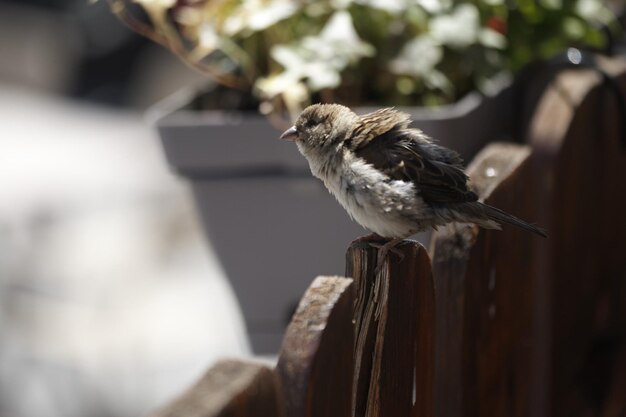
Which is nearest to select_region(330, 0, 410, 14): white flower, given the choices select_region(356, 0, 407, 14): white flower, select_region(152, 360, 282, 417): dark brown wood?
select_region(356, 0, 407, 14): white flower

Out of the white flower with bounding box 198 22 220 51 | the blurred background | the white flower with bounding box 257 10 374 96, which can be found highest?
the white flower with bounding box 198 22 220 51

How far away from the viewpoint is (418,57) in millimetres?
2533

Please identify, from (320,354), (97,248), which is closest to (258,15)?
(320,354)

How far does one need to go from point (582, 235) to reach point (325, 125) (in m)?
0.77

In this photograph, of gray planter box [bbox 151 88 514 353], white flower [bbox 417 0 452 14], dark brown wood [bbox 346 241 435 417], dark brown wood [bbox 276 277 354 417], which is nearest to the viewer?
dark brown wood [bbox 276 277 354 417]

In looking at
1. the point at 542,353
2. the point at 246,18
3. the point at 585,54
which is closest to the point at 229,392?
the point at 542,353

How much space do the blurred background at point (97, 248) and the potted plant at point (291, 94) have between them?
183 mm

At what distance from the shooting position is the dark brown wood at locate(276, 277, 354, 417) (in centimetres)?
114

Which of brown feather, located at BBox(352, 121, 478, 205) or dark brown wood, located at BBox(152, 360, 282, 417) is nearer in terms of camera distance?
dark brown wood, located at BBox(152, 360, 282, 417)

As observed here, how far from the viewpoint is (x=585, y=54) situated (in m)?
2.78

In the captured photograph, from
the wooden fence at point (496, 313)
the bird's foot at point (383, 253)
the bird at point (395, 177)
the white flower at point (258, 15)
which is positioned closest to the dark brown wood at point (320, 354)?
the wooden fence at point (496, 313)

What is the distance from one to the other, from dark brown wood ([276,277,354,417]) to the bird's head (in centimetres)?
59

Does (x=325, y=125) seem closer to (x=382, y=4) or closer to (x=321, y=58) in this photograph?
(x=321, y=58)

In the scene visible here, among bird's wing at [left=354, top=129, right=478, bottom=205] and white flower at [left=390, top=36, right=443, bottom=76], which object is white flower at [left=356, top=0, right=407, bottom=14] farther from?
bird's wing at [left=354, top=129, right=478, bottom=205]
